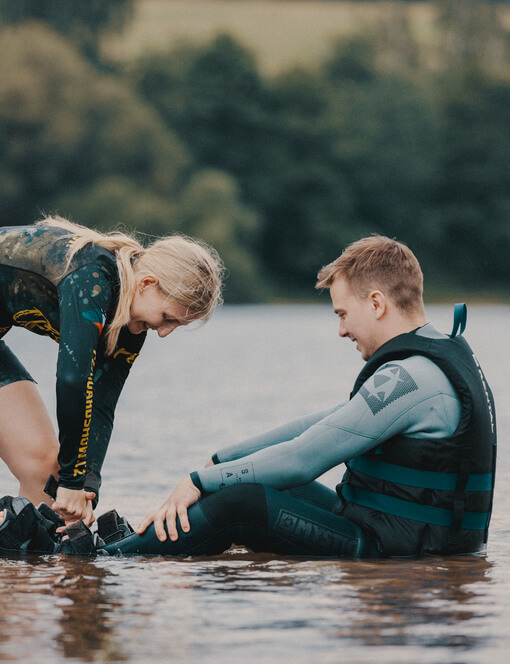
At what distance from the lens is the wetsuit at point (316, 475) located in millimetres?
4355

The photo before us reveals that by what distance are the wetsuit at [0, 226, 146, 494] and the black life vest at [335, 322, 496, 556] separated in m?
1.10

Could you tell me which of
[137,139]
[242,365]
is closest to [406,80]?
[137,139]

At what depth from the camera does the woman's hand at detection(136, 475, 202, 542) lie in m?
4.51

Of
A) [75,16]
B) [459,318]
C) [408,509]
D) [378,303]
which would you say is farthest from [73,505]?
[75,16]

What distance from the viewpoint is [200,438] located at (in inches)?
383

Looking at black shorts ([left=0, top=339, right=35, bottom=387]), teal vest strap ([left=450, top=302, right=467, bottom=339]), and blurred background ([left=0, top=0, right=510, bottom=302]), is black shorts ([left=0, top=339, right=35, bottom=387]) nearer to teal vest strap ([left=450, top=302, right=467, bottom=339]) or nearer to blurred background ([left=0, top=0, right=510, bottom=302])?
teal vest strap ([left=450, top=302, right=467, bottom=339])

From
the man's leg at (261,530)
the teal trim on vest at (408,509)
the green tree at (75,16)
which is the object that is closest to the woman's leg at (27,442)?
the man's leg at (261,530)

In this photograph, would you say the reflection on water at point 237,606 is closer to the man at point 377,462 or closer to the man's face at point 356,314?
the man at point 377,462

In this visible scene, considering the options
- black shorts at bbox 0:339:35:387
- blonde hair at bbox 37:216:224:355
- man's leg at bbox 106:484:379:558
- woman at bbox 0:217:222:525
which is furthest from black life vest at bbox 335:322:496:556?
black shorts at bbox 0:339:35:387

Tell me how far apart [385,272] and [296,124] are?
190ft

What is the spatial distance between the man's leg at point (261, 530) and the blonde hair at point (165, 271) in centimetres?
86

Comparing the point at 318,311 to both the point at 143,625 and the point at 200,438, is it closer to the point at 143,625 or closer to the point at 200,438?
the point at 200,438

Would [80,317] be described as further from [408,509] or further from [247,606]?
[408,509]

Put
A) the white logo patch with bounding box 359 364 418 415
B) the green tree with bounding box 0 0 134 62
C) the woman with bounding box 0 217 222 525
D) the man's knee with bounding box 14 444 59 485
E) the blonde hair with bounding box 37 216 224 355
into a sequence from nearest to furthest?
the white logo patch with bounding box 359 364 418 415 → the woman with bounding box 0 217 222 525 → the blonde hair with bounding box 37 216 224 355 → the man's knee with bounding box 14 444 59 485 → the green tree with bounding box 0 0 134 62
